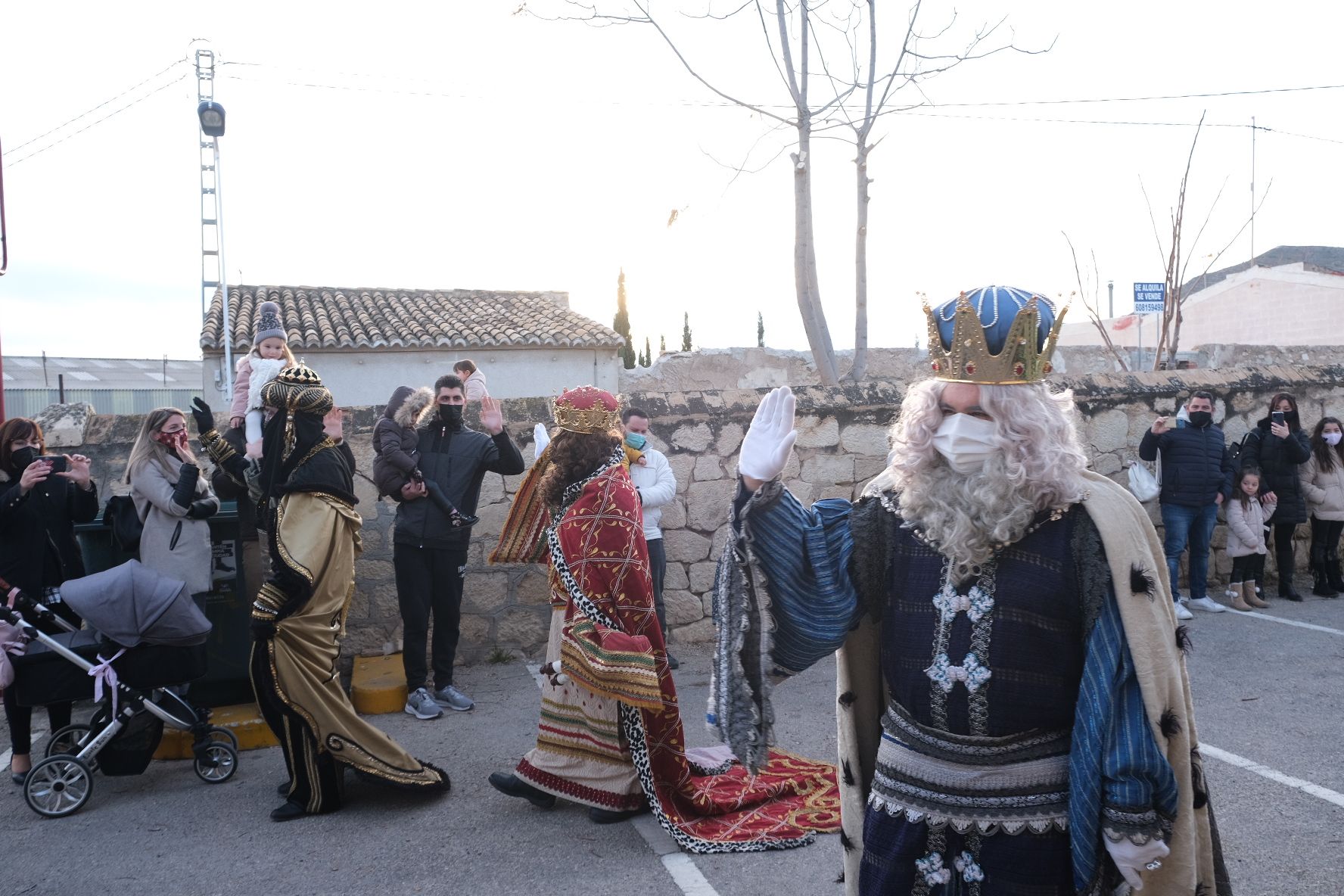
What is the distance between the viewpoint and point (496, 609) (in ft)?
21.9

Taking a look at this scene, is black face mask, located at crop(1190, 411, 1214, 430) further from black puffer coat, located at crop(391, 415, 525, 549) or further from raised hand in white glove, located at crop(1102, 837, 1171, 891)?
raised hand in white glove, located at crop(1102, 837, 1171, 891)

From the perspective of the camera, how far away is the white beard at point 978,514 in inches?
82.0

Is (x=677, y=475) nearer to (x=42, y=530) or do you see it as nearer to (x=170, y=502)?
(x=170, y=502)

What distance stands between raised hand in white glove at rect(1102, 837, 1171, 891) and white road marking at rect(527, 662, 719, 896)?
1847 millimetres

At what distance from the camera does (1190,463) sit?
769 cm

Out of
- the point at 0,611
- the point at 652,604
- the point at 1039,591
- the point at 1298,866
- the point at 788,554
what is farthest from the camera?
the point at 0,611

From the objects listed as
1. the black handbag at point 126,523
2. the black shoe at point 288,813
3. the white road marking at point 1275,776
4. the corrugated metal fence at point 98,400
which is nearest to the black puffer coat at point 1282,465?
the white road marking at point 1275,776

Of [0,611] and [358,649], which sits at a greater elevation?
[0,611]

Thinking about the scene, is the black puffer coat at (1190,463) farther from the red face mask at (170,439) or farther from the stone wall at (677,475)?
the red face mask at (170,439)

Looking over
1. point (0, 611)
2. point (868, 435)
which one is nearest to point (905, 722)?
point (0, 611)

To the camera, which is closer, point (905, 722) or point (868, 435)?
point (905, 722)

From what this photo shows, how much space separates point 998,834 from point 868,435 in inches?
214

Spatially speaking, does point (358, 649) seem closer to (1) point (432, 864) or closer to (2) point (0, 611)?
(2) point (0, 611)

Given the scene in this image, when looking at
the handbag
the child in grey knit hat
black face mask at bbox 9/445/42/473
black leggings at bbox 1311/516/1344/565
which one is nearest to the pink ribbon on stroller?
the child in grey knit hat
